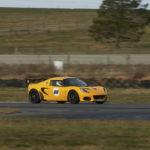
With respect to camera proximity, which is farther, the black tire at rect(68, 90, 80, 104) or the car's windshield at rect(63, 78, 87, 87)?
the car's windshield at rect(63, 78, 87, 87)

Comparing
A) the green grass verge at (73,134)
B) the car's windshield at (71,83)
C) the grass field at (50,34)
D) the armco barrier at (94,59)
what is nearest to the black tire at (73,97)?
the car's windshield at (71,83)

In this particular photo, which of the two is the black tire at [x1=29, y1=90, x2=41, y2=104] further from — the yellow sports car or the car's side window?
the car's side window

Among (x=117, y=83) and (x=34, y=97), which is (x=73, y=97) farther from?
(x=117, y=83)

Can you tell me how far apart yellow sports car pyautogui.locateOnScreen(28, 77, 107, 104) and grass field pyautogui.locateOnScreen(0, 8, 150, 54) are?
28.3 metres

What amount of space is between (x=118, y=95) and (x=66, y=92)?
594cm

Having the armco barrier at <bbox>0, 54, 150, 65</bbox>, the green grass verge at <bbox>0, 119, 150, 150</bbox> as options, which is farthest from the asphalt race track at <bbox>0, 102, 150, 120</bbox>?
the armco barrier at <bbox>0, 54, 150, 65</bbox>

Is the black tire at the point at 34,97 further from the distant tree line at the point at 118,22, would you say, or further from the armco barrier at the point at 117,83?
the distant tree line at the point at 118,22

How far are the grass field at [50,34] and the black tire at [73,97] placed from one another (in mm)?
29343

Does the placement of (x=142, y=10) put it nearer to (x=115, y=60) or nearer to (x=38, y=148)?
(x=115, y=60)

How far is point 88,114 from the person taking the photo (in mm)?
14805

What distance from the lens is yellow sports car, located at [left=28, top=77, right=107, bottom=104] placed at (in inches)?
731

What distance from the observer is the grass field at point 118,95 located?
22103 mm

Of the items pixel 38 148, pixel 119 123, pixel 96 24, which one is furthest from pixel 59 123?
pixel 96 24

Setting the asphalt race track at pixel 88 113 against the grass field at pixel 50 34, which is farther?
the grass field at pixel 50 34
